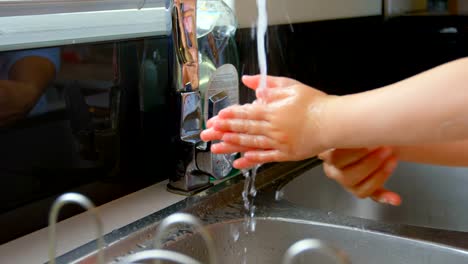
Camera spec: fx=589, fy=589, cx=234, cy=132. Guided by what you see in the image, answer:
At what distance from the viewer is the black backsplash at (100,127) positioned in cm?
69

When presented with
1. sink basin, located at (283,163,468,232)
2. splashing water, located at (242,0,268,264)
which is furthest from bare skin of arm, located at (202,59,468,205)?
sink basin, located at (283,163,468,232)

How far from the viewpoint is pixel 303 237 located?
0.76m

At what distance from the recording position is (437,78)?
52 cm

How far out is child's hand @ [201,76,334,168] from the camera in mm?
574

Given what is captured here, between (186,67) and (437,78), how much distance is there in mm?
351

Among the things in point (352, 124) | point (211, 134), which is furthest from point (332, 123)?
point (211, 134)

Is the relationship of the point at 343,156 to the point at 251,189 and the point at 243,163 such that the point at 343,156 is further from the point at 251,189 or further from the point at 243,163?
the point at 251,189

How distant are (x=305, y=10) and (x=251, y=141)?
643mm

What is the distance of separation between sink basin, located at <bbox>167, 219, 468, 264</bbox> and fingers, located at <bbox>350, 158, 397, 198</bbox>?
0.08 meters

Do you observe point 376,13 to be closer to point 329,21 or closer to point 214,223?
point 329,21

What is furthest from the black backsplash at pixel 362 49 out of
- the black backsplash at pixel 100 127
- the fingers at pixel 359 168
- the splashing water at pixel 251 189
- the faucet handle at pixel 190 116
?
the fingers at pixel 359 168

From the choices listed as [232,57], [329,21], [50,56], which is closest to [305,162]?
[232,57]

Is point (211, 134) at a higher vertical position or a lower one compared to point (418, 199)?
higher

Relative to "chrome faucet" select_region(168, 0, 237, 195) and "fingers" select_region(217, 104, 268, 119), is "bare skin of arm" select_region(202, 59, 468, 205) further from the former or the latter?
"chrome faucet" select_region(168, 0, 237, 195)
